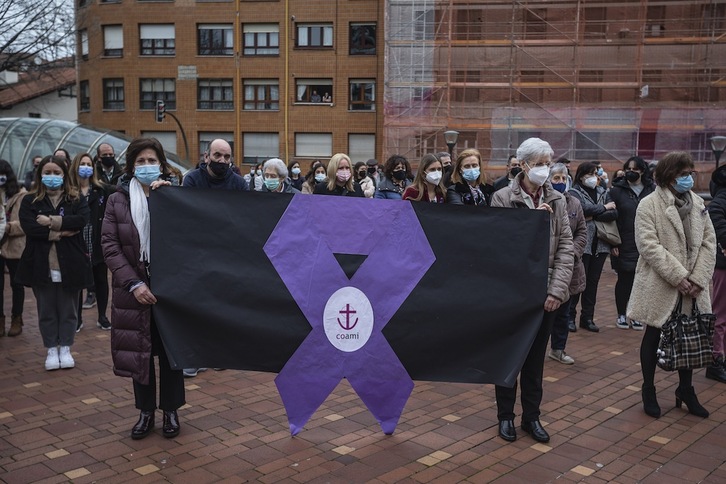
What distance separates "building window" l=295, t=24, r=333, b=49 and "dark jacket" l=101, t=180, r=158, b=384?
121ft

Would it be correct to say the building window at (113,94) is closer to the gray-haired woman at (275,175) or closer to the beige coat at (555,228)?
the gray-haired woman at (275,175)

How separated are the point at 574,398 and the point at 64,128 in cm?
2188

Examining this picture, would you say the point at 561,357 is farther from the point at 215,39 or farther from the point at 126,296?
the point at 215,39

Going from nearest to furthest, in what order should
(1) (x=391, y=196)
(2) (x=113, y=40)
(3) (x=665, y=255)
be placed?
(3) (x=665, y=255) < (1) (x=391, y=196) < (2) (x=113, y=40)

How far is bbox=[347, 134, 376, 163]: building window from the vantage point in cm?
4012

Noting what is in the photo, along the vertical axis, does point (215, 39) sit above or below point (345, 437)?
above

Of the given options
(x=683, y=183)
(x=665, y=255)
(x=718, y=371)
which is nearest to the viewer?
(x=665, y=255)

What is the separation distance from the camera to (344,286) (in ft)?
15.4

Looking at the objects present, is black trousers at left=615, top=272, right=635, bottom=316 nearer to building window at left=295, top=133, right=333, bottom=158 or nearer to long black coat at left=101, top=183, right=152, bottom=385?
long black coat at left=101, top=183, right=152, bottom=385

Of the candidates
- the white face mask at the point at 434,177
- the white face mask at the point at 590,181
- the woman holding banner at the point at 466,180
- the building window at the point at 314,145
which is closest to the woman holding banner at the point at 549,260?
the woman holding banner at the point at 466,180

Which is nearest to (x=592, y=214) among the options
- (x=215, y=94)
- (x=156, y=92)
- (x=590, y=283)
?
(x=590, y=283)

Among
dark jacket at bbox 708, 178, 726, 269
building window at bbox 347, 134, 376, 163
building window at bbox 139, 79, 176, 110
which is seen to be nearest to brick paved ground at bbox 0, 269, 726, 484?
dark jacket at bbox 708, 178, 726, 269

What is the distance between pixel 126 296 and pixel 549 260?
2935 mm

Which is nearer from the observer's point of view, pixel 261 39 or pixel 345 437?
pixel 345 437
